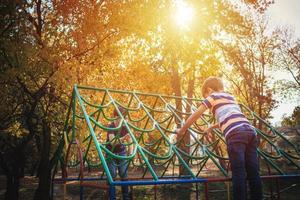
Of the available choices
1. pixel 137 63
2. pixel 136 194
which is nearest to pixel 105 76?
pixel 137 63

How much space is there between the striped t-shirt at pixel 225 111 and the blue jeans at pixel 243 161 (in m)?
0.09

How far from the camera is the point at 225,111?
3.56m

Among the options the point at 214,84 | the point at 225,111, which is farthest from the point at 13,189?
the point at 225,111

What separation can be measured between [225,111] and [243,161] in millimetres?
592

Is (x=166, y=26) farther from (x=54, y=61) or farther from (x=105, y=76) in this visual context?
(x=54, y=61)

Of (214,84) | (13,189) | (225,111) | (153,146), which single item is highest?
(214,84)

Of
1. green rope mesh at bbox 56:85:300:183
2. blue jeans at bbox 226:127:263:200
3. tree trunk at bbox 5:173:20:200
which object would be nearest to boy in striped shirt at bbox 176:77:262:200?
blue jeans at bbox 226:127:263:200

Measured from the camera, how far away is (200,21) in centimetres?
1026

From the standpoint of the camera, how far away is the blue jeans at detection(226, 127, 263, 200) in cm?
321

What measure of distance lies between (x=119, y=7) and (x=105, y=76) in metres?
3.22

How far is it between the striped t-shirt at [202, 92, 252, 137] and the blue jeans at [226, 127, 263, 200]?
9cm

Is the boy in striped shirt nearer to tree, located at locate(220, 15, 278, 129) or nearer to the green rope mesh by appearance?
the green rope mesh

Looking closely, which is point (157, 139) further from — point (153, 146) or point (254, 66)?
point (254, 66)

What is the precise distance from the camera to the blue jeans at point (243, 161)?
3213 mm
